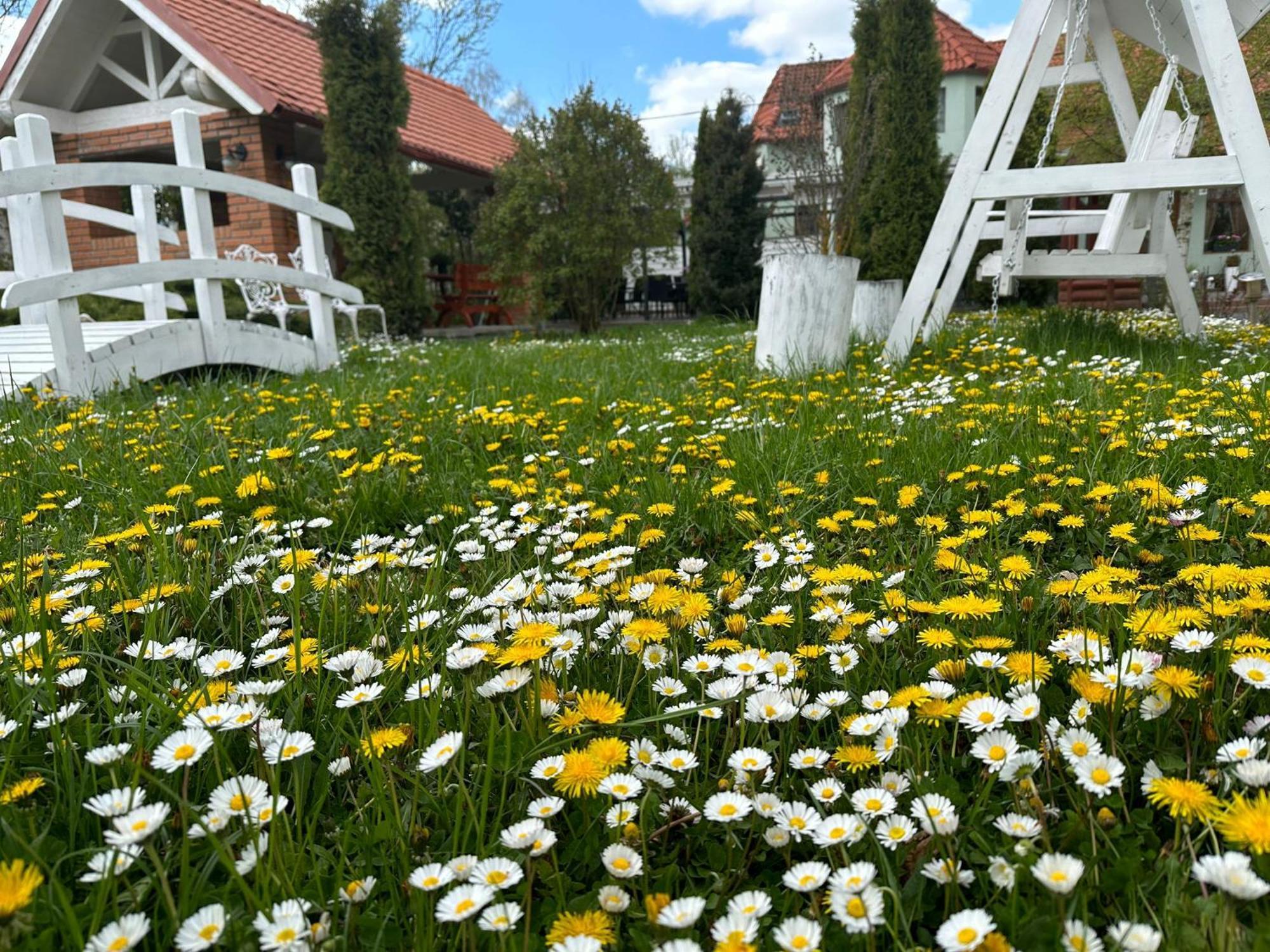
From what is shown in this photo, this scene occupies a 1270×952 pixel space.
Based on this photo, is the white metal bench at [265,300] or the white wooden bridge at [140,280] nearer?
the white wooden bridge at [140,280]

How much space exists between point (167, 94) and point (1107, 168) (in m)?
13.0

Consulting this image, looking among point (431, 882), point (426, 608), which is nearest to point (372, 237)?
point (426, 608)

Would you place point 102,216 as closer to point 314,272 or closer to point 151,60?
point 314,272

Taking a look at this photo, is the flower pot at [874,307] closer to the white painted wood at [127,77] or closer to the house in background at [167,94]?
the house in background at [167,94]

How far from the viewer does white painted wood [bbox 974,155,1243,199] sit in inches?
159

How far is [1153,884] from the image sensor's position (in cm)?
87

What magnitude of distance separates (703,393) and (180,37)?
35.8 feet

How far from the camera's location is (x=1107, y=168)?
416 centimetres

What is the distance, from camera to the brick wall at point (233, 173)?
38.2 ft

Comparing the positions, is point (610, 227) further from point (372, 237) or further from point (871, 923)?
point (871, 923)

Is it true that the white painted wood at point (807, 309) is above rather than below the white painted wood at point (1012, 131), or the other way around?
below

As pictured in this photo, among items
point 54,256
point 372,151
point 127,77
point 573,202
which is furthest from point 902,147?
point 127,77

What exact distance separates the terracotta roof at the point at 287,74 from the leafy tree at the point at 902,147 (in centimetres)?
653

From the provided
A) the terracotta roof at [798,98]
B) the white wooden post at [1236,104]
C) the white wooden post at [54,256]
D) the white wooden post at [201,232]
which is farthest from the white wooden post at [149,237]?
the terracotta roof at [798,98]
